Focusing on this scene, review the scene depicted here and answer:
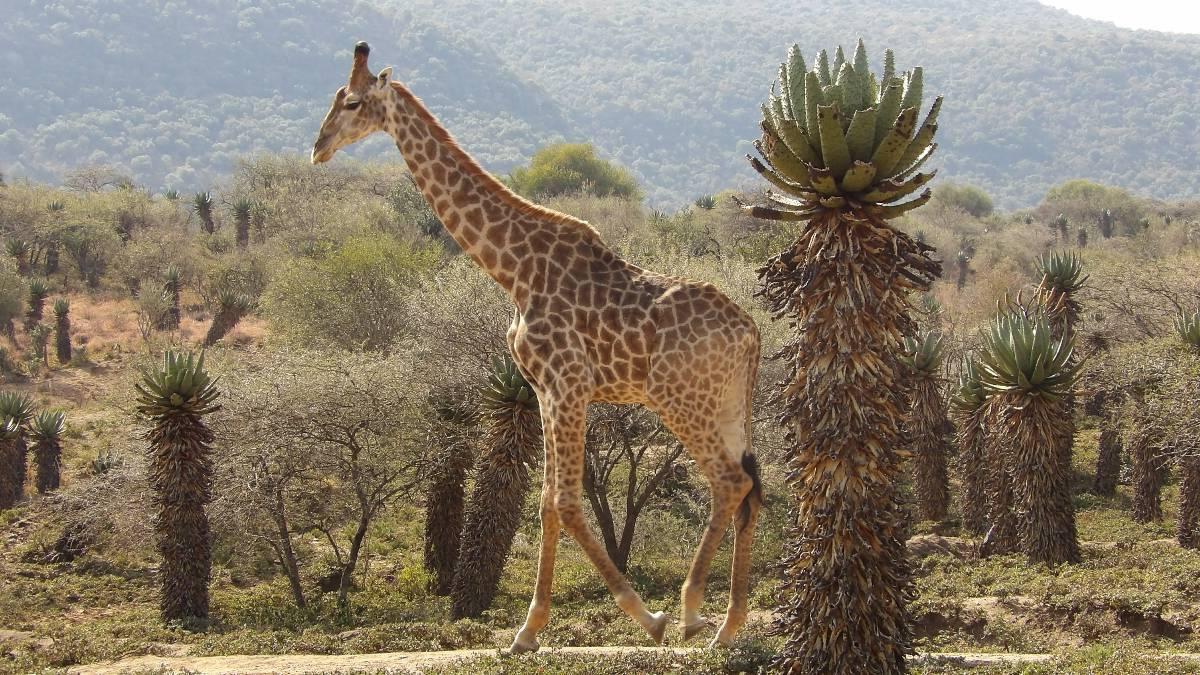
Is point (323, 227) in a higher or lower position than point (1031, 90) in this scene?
lower

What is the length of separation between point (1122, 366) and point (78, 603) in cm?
2053

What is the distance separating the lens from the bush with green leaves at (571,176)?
61812 mm

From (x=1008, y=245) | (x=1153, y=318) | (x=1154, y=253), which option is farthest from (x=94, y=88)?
(x=1153, y=318)

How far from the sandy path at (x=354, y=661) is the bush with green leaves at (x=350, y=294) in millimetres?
18722

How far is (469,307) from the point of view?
22781mm

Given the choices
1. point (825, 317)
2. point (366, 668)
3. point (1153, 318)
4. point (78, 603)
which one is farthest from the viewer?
point (1153, 318)

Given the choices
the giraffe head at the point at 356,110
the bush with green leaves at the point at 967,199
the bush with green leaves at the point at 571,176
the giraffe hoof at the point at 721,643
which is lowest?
the giraffe hoof at the point at 721,643

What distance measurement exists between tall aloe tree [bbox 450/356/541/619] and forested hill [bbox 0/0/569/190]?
97.2m

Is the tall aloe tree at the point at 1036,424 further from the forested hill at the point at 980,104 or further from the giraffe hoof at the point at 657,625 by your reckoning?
the forested hill at the point at 980,104

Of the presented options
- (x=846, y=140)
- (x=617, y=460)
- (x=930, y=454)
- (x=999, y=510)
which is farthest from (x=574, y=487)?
(x=930, y=454)

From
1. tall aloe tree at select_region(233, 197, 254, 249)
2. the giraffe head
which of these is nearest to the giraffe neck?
the giraffe head

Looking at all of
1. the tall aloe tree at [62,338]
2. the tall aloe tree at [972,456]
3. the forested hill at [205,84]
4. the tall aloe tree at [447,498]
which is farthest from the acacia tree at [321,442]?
the forested hill at [205,84]

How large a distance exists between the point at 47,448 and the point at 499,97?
12750 centimetres

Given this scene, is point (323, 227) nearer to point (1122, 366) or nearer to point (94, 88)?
point (1122, 366)
